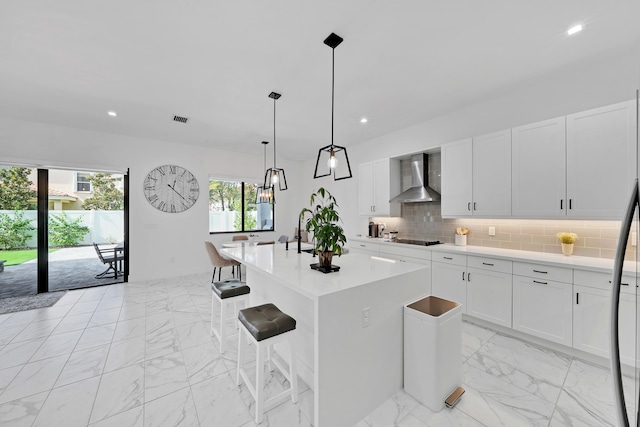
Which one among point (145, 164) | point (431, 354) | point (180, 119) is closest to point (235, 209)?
point (145, 164)

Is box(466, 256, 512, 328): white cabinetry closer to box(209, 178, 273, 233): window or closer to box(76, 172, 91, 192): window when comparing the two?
box(209, 178, 273, 233): window

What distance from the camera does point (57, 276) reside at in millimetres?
5117

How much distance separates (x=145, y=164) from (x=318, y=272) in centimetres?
484

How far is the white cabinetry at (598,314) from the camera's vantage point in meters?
2.17

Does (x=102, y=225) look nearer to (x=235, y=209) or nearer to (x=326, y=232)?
(x=235, y=209)

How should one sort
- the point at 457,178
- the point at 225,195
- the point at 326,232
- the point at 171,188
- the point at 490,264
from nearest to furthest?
the point at 326,232
the point at 490,264
the point at 457,178
the point at 171,188
the point at 225,195

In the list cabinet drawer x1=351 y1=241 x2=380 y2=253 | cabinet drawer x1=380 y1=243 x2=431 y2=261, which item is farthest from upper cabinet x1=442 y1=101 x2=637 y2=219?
cabinet drawer x1=351 y1=241 x2=380 y2=253

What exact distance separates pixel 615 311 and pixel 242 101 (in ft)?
12.3

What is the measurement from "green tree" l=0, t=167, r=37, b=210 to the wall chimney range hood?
6.11m

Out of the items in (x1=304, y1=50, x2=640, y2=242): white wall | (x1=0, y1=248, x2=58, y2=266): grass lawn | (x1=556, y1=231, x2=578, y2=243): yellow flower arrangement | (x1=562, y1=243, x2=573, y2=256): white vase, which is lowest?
(x1=0, y1=248, x2=58, y2=266): grass lawn

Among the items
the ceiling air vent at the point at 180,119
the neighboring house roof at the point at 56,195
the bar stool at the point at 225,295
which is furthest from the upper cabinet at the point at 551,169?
the neighboring house roof at the point at 56,195

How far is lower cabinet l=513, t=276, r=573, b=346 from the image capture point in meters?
2.46

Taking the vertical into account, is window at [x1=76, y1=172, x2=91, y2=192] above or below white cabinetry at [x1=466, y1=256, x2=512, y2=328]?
above

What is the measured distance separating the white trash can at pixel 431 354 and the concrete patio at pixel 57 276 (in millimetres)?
5511
